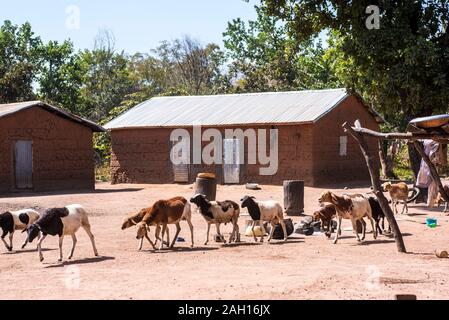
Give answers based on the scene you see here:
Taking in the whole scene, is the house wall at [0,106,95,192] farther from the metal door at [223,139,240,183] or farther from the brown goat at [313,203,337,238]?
the brown goat at [313,203,337,238]

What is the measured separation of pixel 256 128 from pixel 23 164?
937 cm

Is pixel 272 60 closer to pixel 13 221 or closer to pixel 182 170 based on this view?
pixel 182 170

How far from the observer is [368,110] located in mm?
33875

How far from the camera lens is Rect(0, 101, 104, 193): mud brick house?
27000 mm

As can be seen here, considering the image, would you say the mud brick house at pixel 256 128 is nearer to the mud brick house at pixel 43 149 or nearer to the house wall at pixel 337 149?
the house wall at pixel 337 149

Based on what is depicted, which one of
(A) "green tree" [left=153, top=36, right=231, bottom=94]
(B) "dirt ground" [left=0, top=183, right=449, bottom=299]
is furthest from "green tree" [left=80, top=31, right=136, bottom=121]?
(B) "dirt ground" [left=0, top=183, right=449, bottom=299]

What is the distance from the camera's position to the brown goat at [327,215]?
1538 cm

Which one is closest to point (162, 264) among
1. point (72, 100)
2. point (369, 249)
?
point (369, 249)

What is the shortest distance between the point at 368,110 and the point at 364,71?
419 inches

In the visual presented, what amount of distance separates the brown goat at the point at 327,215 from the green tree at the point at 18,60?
113ft

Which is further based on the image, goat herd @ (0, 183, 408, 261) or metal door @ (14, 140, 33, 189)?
metal door @ (14, 140, 33, 189)

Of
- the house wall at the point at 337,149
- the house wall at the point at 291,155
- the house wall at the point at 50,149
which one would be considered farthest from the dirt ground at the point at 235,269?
the house wall at the point at 337,149

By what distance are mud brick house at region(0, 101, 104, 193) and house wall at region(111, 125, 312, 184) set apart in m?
3.08

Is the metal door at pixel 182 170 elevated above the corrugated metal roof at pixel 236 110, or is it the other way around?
the corrugated metal roof at pixel 236 110
